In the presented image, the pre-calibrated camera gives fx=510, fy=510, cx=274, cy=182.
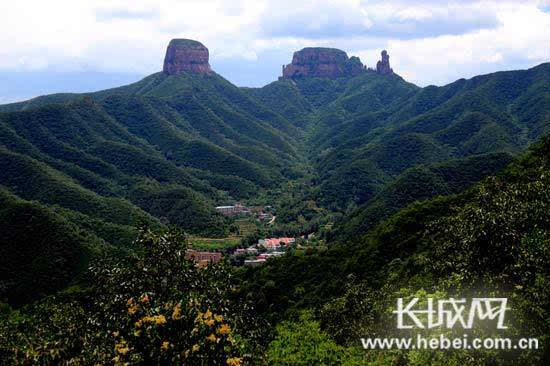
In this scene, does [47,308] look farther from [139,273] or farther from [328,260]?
[328,260]

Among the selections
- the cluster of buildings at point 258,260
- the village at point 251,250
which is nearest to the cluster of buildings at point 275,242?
the village at point 251,250

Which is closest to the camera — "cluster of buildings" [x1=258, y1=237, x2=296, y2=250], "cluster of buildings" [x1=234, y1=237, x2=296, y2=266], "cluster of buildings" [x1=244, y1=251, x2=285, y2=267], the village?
"cluster of buildings" [x1=244, y1=251, x2=285, y2=267]

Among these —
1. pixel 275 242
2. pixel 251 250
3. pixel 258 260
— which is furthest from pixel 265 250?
pixel 258 260

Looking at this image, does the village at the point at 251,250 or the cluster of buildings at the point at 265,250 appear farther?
the cluster of buildings at the point at 265,250

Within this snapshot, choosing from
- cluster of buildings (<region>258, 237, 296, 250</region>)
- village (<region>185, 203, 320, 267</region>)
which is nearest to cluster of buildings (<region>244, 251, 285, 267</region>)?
village (<region>185, 203, 320, 267</region>)

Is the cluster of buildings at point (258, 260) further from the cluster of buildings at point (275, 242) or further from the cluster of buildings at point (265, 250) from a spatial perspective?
the cluster of buildings at point (275, 242)

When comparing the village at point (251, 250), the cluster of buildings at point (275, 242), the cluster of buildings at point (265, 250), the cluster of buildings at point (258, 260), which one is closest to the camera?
the cluster of buildings at point (258, 260)

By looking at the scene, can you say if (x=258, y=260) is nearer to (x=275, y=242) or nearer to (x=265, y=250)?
(x=265, y=250)

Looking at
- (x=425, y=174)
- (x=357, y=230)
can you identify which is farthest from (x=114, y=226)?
(x=425, y=174)

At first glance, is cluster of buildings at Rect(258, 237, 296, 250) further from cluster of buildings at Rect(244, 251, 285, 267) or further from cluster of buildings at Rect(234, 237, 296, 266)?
cluster of buildings at Rect(244, 251, 285, 267)

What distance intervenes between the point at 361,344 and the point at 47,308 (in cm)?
2145

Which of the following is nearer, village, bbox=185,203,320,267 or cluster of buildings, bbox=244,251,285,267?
cluster of buildings, bbox=244,251,285,267

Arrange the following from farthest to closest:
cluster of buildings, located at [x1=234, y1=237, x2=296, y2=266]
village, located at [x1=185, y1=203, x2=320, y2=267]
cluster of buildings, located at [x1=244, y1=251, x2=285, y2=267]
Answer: cluster of buildings, located at [x1=234, y1=237, x2=296, y2=266], village, located at [x1=185, y1=203, x2=320, y2=267], cluster of buildings, located at [x1=244, y1=251, x2=285, y2=267]

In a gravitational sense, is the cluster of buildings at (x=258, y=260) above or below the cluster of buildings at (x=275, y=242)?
above
